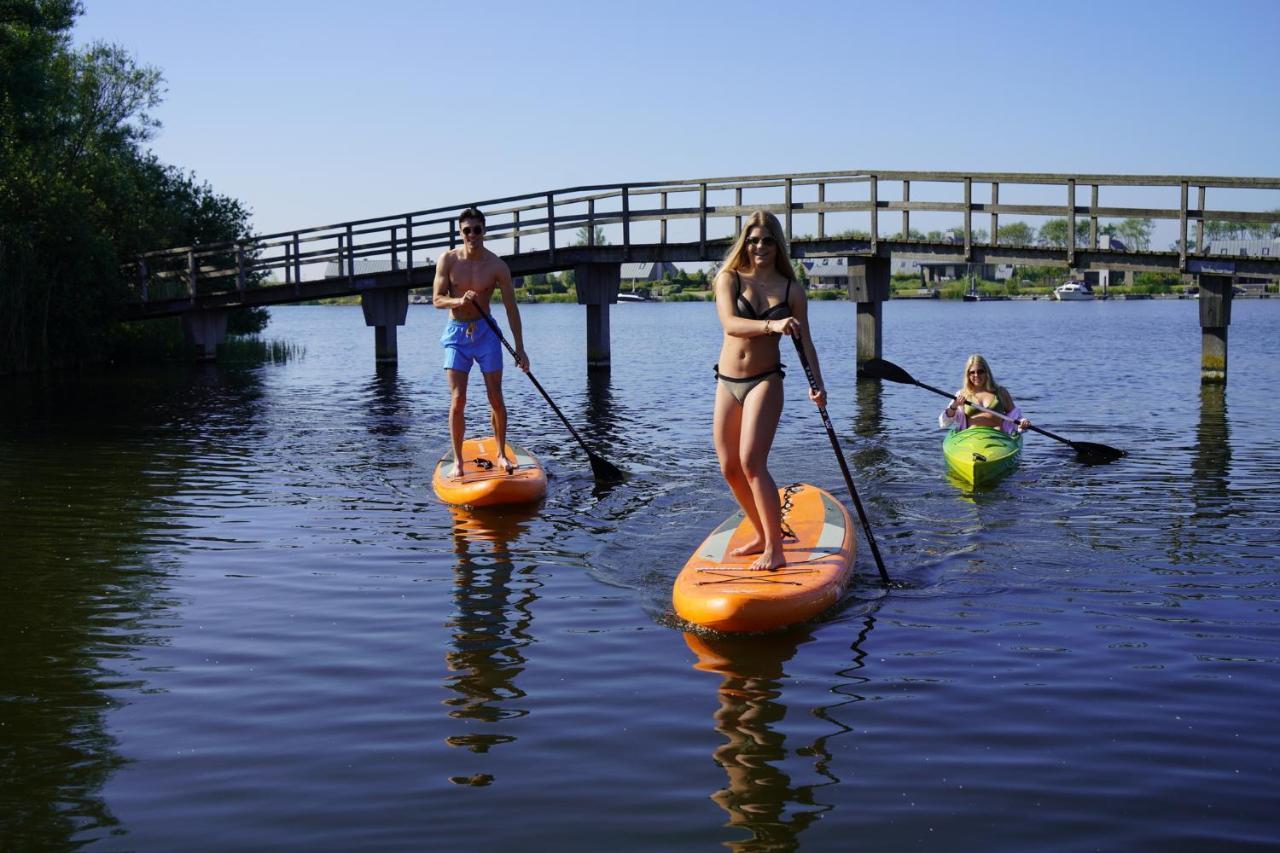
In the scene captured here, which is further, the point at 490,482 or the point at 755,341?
the point at 490,482

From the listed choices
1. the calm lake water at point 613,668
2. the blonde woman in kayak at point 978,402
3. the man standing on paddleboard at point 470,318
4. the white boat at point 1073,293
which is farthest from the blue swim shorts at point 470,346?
the white boat at point 1073,293

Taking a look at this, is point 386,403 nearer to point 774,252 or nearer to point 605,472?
point 605,472

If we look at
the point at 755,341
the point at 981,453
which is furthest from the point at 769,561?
the point at 981,453

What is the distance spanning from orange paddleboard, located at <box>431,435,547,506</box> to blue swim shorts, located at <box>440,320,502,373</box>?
88 centimetres

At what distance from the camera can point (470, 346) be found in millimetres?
10602

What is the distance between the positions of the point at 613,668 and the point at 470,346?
4782 millimetres

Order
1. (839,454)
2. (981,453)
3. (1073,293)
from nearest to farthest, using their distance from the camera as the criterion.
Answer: (839,454) → (981,453) → (1073,293)

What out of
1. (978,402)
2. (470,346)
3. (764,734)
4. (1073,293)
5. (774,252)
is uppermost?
(1073,293)

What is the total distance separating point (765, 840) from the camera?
4348 mm

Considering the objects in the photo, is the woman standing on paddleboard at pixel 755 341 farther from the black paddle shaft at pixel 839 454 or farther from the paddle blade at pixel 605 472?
the paddle blade at pixel 605 472

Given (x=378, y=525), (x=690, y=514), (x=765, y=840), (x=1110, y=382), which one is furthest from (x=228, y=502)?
(x=1110, y=382)

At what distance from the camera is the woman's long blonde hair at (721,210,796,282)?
6902 mm

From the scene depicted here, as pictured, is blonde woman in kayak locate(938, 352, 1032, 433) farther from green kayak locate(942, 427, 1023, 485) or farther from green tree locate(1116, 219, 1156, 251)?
green tree locate(1116, 219, 1156, 251)

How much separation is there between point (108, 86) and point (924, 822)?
35.6 m
